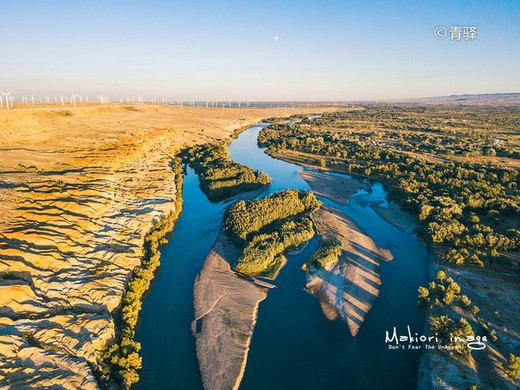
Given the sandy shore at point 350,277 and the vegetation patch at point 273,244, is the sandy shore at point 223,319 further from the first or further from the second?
the sandy shore at point 350,277

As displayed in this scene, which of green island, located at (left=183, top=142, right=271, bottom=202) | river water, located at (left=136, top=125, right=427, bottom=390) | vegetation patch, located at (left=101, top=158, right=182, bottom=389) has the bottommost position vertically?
river water, located at (left=136, top=125, right=427, bottom=390)

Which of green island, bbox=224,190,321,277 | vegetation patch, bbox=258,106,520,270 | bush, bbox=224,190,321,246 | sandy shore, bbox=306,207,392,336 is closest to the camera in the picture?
sandy shore, bbox=306,207,392,336

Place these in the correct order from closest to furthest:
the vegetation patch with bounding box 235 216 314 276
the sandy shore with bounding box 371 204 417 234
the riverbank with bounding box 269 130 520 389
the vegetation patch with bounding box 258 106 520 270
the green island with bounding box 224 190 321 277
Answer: the riverbank with bounding box 269 130 520 389
the vegetation patch with bounding box 235 216 314 276
the green island with bounding box 224 190 321 277
the vegetation patch with bounding box 258 106 520 270
the sandy shore with bounding box 371 204 417 234

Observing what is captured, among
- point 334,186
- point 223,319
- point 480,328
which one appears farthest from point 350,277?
point 334,186

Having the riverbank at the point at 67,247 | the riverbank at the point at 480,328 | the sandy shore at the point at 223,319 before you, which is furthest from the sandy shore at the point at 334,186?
the riverbank at the point at 67,247

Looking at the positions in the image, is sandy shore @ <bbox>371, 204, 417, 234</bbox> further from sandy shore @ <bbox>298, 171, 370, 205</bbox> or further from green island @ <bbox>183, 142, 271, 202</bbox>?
green island @ <bbox>183, 142, 271, 202</bbox>

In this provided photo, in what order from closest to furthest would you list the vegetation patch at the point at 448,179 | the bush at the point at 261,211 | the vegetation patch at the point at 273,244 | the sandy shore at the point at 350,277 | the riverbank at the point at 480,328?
the riverbank at the point at 480,328 < the sandy shore at the point at 350,277 < the vegetation patch at the point at 273,244 < the vegetation patch at the point at 448,179 < the bush at the point at 261,211

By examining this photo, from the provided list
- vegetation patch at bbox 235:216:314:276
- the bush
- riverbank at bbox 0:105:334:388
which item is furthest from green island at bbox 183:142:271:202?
vegetation patch at bbox 235:216:314:276

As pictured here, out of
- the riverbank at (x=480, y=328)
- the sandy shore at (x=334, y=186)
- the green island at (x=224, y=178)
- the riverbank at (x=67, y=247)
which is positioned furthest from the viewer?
the sandy shore at (x=334, y=186)
